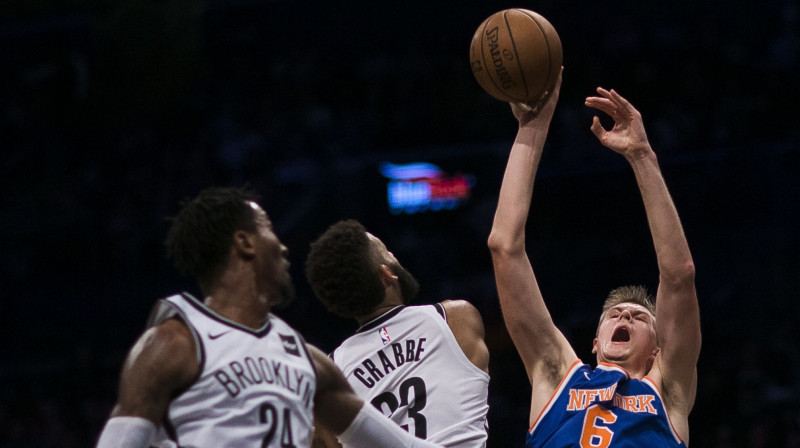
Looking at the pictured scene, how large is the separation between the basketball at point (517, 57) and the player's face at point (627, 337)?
946 millimetres

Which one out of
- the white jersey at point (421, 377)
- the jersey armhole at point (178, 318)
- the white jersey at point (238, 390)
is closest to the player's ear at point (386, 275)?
the white jersey at point (421, 377)

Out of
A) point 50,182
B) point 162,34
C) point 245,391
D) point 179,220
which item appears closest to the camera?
point 245,391

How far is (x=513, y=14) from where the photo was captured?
435 cm

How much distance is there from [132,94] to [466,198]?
5.00 metres

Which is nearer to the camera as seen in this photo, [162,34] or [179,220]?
[179,220]

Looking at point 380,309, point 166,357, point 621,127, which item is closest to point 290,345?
point 166,357

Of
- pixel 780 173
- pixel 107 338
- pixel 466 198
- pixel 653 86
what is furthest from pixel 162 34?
pixel 780 173

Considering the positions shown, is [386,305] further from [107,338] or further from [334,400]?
[107,338]

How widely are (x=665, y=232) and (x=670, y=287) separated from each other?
21 cm

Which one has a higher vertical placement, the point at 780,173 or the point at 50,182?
the point at 780,173

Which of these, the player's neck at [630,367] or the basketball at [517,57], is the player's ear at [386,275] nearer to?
the basketball at [517,57]

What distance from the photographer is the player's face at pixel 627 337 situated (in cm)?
418

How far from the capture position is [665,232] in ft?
13.1

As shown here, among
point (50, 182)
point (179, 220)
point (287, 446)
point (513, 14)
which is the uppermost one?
point (513, 14)
